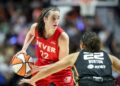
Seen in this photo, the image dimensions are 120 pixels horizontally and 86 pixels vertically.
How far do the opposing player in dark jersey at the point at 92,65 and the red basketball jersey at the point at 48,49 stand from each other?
106cm

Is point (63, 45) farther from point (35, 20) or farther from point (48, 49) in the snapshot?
point (35, 20)

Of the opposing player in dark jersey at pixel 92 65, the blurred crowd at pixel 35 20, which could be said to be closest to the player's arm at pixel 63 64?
the opposing player in dark jersey at pixel 92 65

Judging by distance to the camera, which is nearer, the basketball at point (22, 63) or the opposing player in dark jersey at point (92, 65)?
the opposing player in dark jersey at point (92, 65)

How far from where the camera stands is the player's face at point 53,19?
337 inches

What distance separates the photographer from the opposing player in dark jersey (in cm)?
750

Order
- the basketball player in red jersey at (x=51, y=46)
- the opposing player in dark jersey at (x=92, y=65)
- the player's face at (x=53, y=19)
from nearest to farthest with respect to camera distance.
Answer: the opposing player in dark jersey at (x=92, y=65) → the player's face at (x=53, y=19) → the basketball player in red jersey at (x=51, y=46)

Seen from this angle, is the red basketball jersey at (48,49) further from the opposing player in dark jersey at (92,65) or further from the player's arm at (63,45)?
the opposing player in dark jersey at (92,65)

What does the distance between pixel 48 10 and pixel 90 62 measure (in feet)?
5.00

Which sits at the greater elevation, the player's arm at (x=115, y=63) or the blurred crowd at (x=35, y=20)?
the player's arm at (x=115, y=63)

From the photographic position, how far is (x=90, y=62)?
7.54 metres

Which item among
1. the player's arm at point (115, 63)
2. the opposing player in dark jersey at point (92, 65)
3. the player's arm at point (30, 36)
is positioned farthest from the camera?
the player's arm at point (30, 36)

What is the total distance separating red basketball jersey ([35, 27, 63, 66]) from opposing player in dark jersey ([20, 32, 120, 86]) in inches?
41.5

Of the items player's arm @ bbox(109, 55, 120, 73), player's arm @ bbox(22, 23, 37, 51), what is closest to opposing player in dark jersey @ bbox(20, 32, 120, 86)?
player's arm @ bbox(109, 55, 120, 73)

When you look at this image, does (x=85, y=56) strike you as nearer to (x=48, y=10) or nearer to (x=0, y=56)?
(x=48, y=10)
